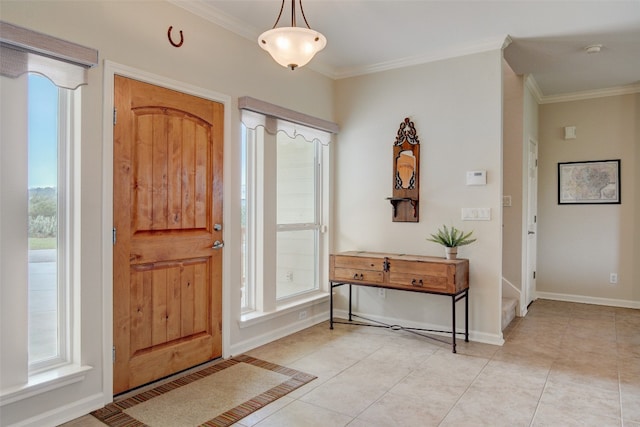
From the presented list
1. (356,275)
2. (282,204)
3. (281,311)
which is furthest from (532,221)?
(281,311)

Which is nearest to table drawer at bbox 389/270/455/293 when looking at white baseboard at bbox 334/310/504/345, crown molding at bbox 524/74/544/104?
white baseboard at bbox 334/310/504/345

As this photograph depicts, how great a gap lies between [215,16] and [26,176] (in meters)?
1.76

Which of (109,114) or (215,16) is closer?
(109,114)

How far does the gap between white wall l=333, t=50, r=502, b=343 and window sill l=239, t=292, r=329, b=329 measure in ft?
1.09

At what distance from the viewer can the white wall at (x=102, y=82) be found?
224cm

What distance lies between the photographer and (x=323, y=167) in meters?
4.52

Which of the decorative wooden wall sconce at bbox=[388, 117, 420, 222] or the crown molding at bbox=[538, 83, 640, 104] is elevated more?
the crown molding at bbox=[538, 83, 640, 104]

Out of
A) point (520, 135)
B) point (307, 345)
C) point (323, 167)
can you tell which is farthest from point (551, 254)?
point (307, 345)

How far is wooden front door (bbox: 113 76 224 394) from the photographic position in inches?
102

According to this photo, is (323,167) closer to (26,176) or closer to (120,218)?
(120,218)

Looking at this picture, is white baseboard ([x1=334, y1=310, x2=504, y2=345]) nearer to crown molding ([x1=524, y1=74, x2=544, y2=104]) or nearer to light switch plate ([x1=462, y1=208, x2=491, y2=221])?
light switch plate ([x1=462, y1=208, x2=491, y2=221])

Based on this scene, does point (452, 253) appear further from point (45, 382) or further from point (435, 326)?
point (45, 382)

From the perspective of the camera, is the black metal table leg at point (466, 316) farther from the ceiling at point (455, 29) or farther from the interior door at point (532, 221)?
the ceiling at point (455, 29)

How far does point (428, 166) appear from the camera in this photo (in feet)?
13.3
